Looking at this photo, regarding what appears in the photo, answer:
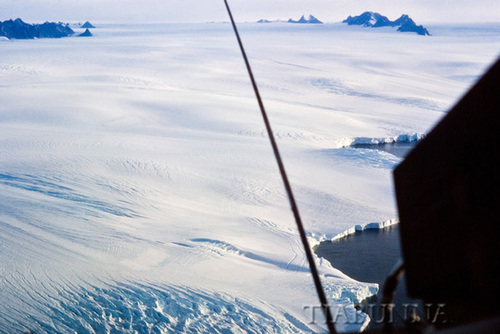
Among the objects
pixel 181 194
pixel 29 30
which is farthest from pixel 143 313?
pixel 29 30

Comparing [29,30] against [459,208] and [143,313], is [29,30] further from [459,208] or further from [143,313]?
[459,208]

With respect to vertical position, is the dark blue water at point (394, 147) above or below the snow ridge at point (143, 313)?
Result: below

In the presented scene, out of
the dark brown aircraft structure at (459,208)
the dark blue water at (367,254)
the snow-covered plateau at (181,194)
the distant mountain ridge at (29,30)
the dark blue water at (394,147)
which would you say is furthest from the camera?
the distant mountain ridge at (29,30)

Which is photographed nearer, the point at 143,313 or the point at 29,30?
the point at 143,313

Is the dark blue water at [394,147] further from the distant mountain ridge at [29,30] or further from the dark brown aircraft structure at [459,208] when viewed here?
the distant mountain ridge at [29,30]

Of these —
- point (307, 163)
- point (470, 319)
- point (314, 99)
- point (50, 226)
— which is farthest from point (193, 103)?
point (470, 319)

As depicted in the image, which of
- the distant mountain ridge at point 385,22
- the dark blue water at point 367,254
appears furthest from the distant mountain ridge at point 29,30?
the dark blue water at point 367,254
